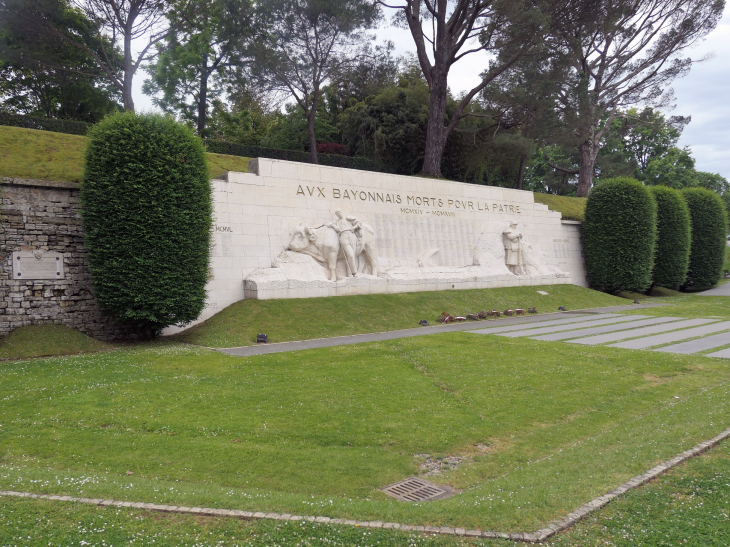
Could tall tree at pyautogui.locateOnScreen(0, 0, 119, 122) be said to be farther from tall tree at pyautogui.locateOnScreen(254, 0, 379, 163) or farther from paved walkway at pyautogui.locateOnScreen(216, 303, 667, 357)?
paved walkway at pyautogui.locateOnScreen(216, 303, 667, 357)

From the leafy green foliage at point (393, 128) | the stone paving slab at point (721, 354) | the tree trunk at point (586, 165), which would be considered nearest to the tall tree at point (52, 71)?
the leafy green foliage at point (393, 128)

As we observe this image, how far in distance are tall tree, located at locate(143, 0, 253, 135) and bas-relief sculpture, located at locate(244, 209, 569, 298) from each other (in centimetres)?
1281

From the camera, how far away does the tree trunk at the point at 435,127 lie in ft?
77.3

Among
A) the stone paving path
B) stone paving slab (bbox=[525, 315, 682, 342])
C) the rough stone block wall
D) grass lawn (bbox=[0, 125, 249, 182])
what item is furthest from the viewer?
grass lawn (bbox=[0, 125, 249, 182])

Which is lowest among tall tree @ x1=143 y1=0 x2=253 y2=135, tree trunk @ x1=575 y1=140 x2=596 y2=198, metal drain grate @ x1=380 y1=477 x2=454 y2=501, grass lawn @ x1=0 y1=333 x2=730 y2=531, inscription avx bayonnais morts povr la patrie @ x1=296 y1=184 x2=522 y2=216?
metal drain grate @ x1=380 y1=477 x2=454 y2=501

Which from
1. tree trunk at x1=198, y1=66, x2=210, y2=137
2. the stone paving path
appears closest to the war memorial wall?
the stone paving path

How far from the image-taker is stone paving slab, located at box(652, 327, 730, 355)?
9.99 m

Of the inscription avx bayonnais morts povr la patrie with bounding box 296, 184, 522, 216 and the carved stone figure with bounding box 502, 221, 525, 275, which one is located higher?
the inscription avx bayonnais morts povr la patrie with bounding box 296, 184, 522, 216

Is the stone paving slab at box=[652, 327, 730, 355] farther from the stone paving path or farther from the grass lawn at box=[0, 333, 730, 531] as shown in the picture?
the grass lawn at box=[0, 333, 730, 531]

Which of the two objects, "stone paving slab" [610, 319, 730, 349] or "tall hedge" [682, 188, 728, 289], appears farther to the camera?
"tall hedge" [682, 188, 728, 289]

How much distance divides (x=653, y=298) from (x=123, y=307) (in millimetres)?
22519

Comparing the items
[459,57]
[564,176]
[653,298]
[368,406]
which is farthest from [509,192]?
[564,176]

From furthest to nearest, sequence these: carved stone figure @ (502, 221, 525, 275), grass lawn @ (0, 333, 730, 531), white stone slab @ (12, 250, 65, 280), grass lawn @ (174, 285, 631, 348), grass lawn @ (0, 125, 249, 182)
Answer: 1. carved stone figure @ (502, 221, 525, 275)
2. grass lawn @ (0, 125, 249, 182)
3. grass lawn @ (174, 285, 631, 348)
4. white stone slab @ (12, 250, 65, 280)
5. grass lawn @ (0, 333, 730, 531)

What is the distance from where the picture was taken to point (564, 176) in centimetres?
4559
